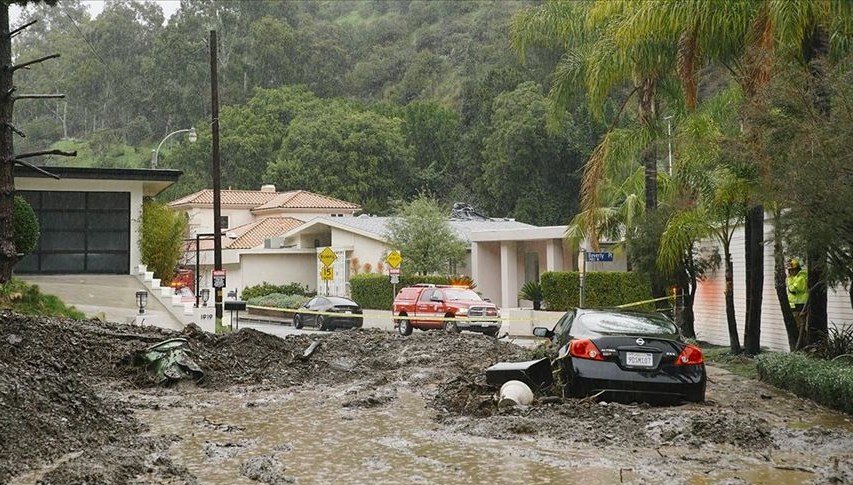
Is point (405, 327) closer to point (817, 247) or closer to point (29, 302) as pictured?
point (29, 302)

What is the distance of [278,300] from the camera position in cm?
5300

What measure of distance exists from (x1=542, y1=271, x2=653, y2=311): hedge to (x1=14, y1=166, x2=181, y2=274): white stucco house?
1279 centimetres

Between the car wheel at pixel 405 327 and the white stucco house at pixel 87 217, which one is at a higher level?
the white stucco house at pixel 87 217

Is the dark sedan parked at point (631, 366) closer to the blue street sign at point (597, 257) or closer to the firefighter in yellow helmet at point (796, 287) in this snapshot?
the firefighter in yellow helmet at point (796, 287)

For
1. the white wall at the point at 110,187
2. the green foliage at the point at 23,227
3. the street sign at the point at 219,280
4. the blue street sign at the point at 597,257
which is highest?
the white wall at the point at 110,187

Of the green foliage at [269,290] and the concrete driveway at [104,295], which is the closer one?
the concrete driveway at [104,295]

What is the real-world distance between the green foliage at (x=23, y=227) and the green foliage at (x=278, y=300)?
2459cm

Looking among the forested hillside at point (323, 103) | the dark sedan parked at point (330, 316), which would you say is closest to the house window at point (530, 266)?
the dark sedan parked at point (330, 316)

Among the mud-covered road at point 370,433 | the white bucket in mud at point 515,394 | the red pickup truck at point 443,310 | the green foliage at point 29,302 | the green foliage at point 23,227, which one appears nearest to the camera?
the mud-covered road at point 370,433

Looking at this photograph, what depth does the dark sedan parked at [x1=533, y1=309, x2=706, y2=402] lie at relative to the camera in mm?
13383

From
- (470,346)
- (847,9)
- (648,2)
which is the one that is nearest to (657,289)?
(470,346)

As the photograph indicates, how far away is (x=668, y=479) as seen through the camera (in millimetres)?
9016

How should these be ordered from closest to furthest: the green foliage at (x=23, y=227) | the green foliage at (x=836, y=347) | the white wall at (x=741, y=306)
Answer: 1. the green foliage at (x=836, y=347)
2. the white wall at (x=741, y=306)
3. the green foliage at (x=23, y=227)

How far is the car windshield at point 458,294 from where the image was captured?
35.6 metres
